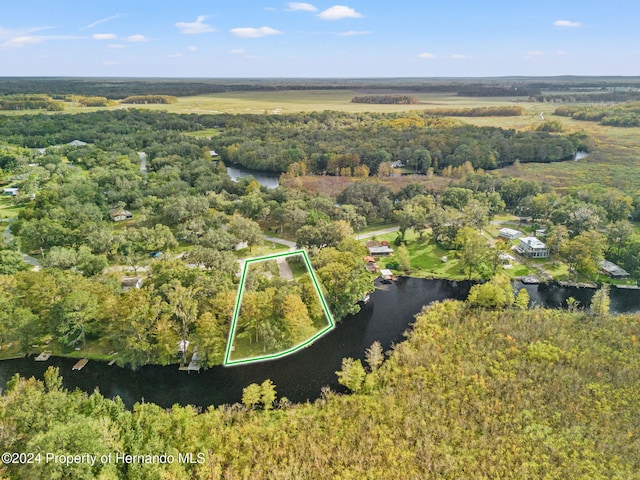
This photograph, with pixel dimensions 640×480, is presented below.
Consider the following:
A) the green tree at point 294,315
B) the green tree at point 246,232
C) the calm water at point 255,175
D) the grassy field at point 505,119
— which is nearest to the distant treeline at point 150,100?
the grassy field at point 505,119

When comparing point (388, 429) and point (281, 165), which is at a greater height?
point (281, 165)

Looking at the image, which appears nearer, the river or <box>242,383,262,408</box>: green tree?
<box>242,383,262,408</box>: green tree

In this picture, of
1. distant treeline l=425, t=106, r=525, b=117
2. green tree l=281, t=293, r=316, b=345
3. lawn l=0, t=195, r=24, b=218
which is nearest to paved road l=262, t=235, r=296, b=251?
green tree l=281, t=293, r=316, b=345

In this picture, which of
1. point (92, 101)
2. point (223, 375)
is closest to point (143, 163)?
point (223, 375)

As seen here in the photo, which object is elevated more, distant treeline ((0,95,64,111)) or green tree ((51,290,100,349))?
distant treeline ((0,95,64,111))

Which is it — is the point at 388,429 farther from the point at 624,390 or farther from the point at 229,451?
the point at 624,390

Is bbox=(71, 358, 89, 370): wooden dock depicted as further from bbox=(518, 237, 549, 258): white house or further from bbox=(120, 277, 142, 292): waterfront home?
bbox=(518, 237, 549, 258): white house

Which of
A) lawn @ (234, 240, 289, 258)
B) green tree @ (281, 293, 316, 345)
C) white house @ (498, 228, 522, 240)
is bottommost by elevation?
lawn @ (234, 240, 289, 258)

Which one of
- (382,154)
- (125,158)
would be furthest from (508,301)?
(125,158)

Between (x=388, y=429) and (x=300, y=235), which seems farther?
(x=300, y=235)
